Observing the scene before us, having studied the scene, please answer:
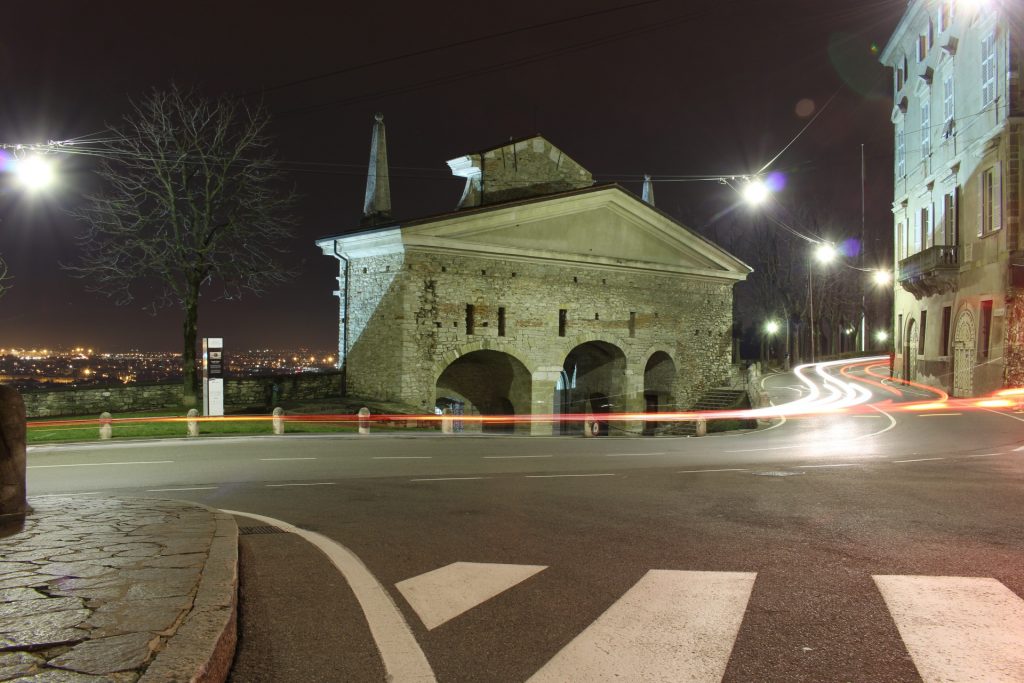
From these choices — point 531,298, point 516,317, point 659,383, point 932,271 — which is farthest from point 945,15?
point 516,317

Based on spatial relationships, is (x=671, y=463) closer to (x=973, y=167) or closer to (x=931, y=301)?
(x=973, y=167)

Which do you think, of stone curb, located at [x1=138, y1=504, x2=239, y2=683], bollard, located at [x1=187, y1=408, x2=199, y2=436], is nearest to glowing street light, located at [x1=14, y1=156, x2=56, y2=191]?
bollard, located at [x1=187, y1=408, x2=199, y2=436]

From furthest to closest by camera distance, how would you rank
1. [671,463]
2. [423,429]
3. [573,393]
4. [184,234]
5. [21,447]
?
1. [573,393]
2. [184,234]
3. [423,429]
4. [671,463]
5. [21,447]

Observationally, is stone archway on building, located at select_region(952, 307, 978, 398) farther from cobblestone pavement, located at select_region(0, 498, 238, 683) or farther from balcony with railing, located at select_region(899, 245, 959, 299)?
cobblestone pavement, located at select_region(0, 498, 238, 683)

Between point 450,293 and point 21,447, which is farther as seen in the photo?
point 450,293

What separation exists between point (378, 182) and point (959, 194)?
79.2 feet

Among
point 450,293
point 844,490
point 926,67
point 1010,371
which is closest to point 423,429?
point 450,293

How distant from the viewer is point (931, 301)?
35.0 meters

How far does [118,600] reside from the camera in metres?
4.18

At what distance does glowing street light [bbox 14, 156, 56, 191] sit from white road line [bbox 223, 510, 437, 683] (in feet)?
49.8

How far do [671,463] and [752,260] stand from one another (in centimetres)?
5254

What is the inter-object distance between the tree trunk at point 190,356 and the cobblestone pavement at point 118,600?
21584 millimetres

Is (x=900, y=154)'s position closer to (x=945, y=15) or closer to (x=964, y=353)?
(x=945, y=15)

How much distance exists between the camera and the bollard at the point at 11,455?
6820 millimetres
